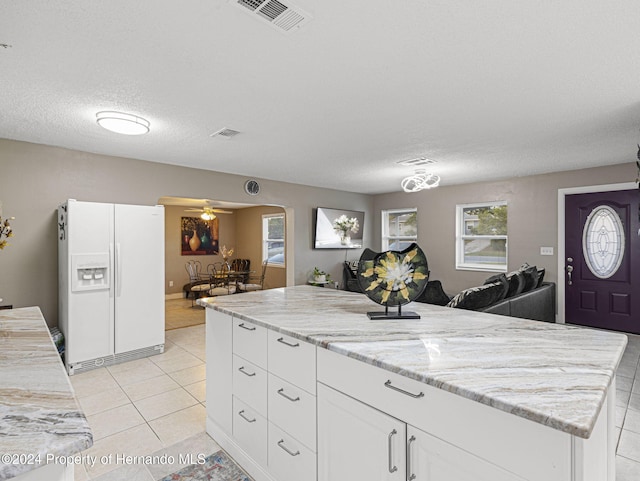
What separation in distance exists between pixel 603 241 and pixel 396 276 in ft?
16.0

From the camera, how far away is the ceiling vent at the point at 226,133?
3.32m

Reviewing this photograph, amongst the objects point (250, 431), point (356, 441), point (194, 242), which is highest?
point (194, 242)

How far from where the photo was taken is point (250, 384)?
2.04 meters

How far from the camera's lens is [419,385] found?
1207mm

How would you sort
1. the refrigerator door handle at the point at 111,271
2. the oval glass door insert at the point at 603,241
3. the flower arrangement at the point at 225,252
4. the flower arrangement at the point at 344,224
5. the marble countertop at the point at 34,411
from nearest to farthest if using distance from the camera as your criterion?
the marble countertop at the point at 34,411 → the refrigerator door handle at the point at 111,271 → the oval glass door insert at the point at 603,241 → the flower arrangement at the point at 344,224 → the flower arrangement at the point at 225,252

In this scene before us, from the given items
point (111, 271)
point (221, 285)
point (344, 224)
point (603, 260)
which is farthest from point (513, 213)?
point (111, 271)

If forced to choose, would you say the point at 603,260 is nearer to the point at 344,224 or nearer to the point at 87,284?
the point at 344,224

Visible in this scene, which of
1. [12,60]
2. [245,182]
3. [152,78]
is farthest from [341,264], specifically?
[12,60]

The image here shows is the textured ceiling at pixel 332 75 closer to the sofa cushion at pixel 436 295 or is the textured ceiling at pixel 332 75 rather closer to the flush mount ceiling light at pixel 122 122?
the flush mount ceiling light at pixel 122 122

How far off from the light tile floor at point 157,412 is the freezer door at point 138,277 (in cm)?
31

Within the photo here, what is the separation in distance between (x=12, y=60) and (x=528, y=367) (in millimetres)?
3094

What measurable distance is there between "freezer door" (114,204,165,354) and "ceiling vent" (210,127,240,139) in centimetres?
131

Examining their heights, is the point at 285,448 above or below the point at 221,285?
below

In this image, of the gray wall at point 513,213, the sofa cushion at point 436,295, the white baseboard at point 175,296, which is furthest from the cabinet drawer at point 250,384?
the white baseboard at point 175,296
